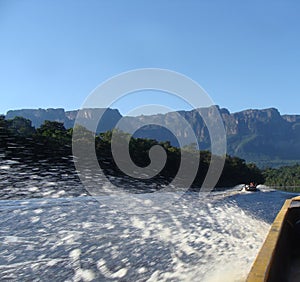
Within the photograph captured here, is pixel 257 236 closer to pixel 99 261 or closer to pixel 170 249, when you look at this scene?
pixel 170 249

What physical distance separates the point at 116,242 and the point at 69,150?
148 feet

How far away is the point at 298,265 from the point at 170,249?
434 centimetres

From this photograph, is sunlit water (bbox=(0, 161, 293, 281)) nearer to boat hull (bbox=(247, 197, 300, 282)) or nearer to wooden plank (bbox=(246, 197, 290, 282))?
boat hull (bbox=(247, 197, 300, 282))

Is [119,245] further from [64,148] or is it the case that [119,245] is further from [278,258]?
[64,148]

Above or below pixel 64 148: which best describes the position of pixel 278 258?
below

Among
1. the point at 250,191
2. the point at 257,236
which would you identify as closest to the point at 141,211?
the point at 257,236

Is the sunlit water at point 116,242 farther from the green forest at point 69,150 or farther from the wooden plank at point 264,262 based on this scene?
the green forest at point 69,150

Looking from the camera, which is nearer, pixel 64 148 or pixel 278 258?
pixel 278 258

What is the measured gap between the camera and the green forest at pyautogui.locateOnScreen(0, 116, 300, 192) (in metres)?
44.9

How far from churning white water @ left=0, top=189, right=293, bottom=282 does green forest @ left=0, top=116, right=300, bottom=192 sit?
994 inches

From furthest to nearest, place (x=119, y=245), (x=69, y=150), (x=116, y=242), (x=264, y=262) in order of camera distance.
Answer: (x=69, y=150) → (x=116, y=242) → (x=119, y=245) → (x=264, y=262)

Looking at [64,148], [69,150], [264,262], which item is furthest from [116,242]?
[64,148]

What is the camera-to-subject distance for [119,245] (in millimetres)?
10250

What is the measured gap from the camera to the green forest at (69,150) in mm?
44906
